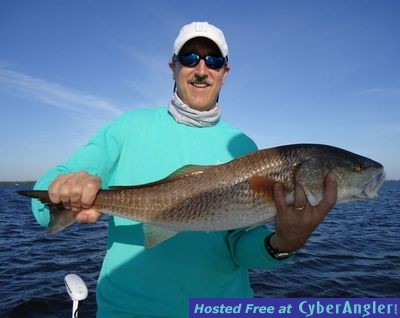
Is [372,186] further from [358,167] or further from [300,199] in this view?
[300,199]

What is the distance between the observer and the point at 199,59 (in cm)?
445

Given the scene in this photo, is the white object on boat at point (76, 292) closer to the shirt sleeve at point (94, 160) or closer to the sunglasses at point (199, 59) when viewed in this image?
the shirt sleeve at point (94, 160)

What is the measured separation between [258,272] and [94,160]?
11.4 m

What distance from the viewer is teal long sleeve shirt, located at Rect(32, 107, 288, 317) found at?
11.2ft

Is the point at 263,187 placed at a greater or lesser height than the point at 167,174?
lesser

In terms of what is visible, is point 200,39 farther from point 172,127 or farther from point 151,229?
point 151,229

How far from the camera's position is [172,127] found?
4230 millimetres

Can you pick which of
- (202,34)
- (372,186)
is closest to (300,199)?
(372,186)

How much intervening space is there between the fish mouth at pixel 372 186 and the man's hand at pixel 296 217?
2.43 ft

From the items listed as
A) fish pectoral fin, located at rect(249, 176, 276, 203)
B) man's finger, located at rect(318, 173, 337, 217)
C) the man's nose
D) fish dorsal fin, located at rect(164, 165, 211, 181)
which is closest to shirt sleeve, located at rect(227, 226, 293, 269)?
fish pectoral fin, located at rect(249, 176, 276, 203)

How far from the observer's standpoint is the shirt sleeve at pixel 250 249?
364 cm

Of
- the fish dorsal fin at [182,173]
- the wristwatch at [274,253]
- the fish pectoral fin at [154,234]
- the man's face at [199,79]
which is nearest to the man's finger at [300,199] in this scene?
the wristwatch at [274,253]

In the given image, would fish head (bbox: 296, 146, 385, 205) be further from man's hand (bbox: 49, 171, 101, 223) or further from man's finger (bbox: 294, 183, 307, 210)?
man's hand (bbox: 49, 171, 101, 223)

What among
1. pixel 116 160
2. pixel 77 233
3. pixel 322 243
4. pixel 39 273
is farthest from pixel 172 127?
pixel 77 233
